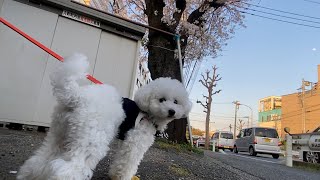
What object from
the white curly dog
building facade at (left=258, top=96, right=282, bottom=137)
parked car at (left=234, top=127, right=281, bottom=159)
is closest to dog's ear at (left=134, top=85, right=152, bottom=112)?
the white curly dog

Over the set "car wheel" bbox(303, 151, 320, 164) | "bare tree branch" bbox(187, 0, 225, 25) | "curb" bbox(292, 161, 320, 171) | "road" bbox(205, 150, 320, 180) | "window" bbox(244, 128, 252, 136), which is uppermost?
"bare tree branch" bbox(187, 0, 225, 25)

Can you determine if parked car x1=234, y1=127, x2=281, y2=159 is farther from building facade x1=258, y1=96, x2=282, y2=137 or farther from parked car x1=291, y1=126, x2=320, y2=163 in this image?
building facade x1=258, y1=96, x2=282, y2=137

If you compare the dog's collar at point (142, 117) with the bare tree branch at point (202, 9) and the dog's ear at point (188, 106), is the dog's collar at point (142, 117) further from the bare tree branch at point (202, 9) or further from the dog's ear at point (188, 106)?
the bare tree branch at point (202, 9)

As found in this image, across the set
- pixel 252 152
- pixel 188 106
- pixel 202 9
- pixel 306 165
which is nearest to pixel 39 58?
pixel 188 106

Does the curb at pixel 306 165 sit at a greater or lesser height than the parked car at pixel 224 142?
lesser

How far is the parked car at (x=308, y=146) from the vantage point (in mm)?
12680

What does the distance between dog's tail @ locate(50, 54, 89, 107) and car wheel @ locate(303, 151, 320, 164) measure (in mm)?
12977

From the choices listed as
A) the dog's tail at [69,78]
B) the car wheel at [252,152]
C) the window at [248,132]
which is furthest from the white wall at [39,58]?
the window at [248,132]

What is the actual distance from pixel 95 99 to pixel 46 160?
0.66 m

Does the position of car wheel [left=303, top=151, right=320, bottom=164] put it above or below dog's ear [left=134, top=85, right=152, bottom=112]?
below

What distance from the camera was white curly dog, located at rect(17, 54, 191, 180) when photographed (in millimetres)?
2422

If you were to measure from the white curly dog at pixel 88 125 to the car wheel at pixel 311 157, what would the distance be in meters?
12.0

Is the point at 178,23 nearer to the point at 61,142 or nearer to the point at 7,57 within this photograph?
the point at 7,57

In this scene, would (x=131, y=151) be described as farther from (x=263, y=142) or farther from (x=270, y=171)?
(x=263, y=142)
